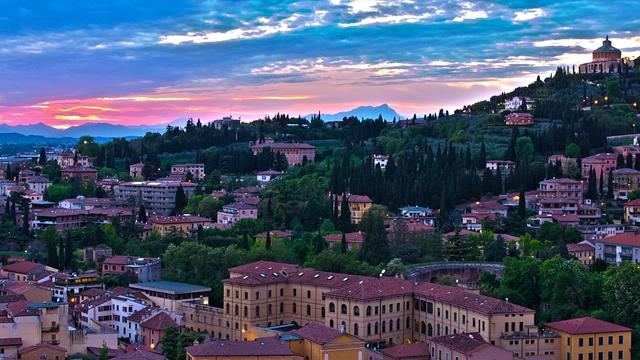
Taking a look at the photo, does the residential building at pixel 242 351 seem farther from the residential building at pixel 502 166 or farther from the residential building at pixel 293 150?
the residential building at pixel 293 150

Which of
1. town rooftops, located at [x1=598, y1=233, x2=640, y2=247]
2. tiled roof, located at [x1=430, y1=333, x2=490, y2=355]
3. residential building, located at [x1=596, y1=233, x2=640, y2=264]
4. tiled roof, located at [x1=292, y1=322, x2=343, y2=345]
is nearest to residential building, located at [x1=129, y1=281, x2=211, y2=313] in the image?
tiled roof, located at [x1=292, y1=322, x2=343, y2=345]

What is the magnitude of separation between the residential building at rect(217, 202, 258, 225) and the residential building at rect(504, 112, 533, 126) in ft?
107

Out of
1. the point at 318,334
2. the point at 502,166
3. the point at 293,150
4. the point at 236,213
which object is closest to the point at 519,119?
the point at 502,166

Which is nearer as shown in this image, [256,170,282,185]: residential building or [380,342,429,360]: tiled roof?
[380,342,429,360]: tiled roof

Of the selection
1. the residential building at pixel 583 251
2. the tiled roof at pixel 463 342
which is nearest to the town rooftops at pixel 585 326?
the tiled roof at pixel 463 342

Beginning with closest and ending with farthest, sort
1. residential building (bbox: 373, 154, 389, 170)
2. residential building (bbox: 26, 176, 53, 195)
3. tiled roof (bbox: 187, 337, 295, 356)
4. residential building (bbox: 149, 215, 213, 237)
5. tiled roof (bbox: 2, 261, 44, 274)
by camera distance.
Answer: tiled roof (bbox: 187, 337, 295, 356) → tiled roof (bbox: 2, 261, 44, 274) → residential building (bbox: 149, 215, 213, 237) → residential building (bbox: 373, 154, 389, 170) → residential building (bbox: 26, 176, 53, 195)

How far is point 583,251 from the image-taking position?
49250 millimetres

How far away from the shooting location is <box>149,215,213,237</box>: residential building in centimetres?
6178

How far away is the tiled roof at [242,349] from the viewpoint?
1224 inches

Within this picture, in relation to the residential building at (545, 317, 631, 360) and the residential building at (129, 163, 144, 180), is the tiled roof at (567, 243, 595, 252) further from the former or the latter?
the residential building at (129, 163, 144, 180)

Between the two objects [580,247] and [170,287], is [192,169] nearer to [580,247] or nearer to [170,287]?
[170,287]

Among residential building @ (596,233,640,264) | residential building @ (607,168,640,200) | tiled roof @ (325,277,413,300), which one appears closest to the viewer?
tiled roof @ (325,277,413,300)

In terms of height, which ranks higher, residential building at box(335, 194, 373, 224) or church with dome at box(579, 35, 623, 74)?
church with dome at box(579, 35, 623, 74)

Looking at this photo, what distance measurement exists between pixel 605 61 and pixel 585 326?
8560cm
